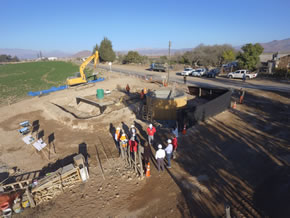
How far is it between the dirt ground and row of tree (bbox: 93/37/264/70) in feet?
58.0

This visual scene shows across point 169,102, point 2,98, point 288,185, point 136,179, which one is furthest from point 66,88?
point 288,185

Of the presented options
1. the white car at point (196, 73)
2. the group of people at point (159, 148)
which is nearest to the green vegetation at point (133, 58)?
the white car at point (196, 73)

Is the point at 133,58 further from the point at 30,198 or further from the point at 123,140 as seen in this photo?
the point at 30,198

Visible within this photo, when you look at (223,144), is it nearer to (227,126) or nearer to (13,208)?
(227,126)

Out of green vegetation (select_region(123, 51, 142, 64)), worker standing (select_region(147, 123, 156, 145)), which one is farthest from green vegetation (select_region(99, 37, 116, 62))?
worker standing (select_region(147, 123, 156, 145))

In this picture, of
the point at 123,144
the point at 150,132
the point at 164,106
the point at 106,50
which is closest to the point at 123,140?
the point at 123,144

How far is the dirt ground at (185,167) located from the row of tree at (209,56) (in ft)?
58.0

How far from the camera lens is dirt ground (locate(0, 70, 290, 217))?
6.08m

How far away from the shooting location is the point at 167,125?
12.7 metres

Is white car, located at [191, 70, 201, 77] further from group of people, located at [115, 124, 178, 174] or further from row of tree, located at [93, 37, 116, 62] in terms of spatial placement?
row of tree, located at [93, 37, 116, 62]

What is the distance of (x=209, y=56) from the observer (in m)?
43.7

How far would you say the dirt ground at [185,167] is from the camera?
6.08 meters

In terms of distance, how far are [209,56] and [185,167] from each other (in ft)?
138

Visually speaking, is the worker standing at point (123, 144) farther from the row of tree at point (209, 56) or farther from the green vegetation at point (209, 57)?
the green vegetation at point (209, 57)
